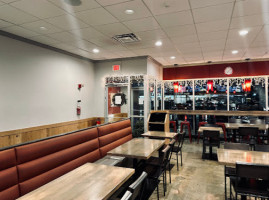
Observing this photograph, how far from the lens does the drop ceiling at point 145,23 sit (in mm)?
3131

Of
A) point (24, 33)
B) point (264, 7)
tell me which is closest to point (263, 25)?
point (264, 7)

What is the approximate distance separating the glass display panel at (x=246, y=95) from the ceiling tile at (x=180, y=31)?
417cm

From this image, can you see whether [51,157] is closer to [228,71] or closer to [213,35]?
[213,35]

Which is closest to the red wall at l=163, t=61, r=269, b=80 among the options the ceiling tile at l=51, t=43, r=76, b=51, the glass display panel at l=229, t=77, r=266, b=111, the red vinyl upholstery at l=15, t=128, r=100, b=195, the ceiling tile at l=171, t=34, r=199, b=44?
the glass display panel at l=229, t=77, r=266, b=111

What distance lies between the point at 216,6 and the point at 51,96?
4.81 meters

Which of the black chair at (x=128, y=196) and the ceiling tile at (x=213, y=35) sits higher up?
the ceiling tile at (x=213, y=35)

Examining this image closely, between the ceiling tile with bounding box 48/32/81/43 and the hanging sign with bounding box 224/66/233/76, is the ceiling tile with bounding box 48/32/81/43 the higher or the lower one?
the higher one

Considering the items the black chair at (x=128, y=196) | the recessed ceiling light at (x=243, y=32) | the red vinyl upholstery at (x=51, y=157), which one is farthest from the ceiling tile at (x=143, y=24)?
the black chair at (x=128, y=196)

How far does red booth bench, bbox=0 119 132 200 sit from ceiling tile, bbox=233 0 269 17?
3363 mm

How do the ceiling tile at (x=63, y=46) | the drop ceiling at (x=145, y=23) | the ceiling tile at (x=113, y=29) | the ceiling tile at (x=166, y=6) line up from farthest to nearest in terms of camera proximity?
the ceiling tile at (x=63, y=46) < the ceiling tile at (x=113, y=29) < the drop ceiling at (x=145, y=23) < the ceiling tile at (x=166, y=6)

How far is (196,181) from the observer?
3.63 meters

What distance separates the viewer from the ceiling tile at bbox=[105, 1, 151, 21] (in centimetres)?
310

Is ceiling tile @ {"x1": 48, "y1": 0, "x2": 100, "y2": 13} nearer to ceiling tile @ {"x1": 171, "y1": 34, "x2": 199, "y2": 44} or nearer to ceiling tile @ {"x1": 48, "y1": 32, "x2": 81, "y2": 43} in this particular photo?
ceiling tile @ {"x1": 48, "y1": 32, "x2": 81, "y2": 43}

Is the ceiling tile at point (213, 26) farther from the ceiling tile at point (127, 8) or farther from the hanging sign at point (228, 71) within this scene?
the hanging sign at point (228, 71)
